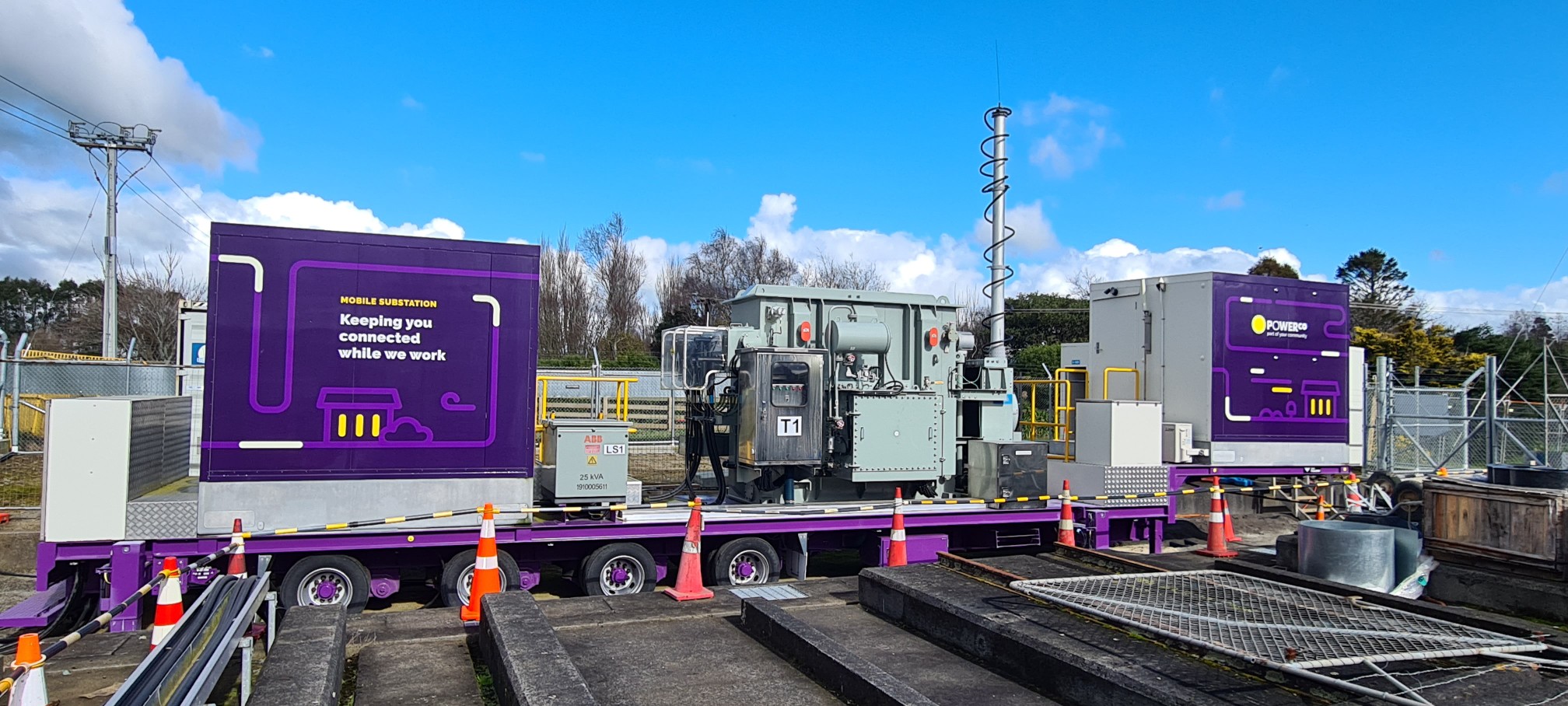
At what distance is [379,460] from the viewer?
26.6 feet

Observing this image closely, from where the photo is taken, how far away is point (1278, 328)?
1306 cm

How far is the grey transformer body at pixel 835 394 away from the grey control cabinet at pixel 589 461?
1.43m

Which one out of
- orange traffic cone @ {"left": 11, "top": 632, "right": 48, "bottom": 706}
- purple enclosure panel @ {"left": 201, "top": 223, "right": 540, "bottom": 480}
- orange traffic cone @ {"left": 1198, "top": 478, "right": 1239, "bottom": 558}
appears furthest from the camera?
orange traffic cone @ {"left": 1198, "top": 478, "right": 1239, "bottom": 558}

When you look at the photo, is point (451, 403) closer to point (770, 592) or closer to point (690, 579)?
point (690, 579)

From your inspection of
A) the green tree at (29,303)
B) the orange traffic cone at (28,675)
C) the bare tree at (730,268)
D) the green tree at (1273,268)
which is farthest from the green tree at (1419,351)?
the green tree at (29,303)

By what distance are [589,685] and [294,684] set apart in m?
1.48

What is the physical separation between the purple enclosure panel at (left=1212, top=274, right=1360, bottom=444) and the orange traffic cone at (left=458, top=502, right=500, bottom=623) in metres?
9.66

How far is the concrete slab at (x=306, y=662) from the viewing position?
4.39 metres

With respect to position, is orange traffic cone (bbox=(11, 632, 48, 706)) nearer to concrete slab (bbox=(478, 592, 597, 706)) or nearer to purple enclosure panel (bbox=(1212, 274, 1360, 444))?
concrete slab (bbox=(478, 592, 597, 706))

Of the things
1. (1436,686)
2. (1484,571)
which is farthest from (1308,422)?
(1436,686)

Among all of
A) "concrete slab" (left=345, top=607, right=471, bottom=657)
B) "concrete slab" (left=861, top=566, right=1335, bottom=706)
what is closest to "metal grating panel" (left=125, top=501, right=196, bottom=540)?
"concrete slab" (left=345, top=607, right=471, bottom=657)

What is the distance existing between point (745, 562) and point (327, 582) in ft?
12.2

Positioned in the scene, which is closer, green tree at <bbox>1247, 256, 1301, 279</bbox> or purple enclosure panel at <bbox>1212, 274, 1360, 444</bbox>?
purple enclosure panel at <bbox>1212, 274, 1360, 444</bbox>

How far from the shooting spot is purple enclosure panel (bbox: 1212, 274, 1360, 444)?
12.7 metres
